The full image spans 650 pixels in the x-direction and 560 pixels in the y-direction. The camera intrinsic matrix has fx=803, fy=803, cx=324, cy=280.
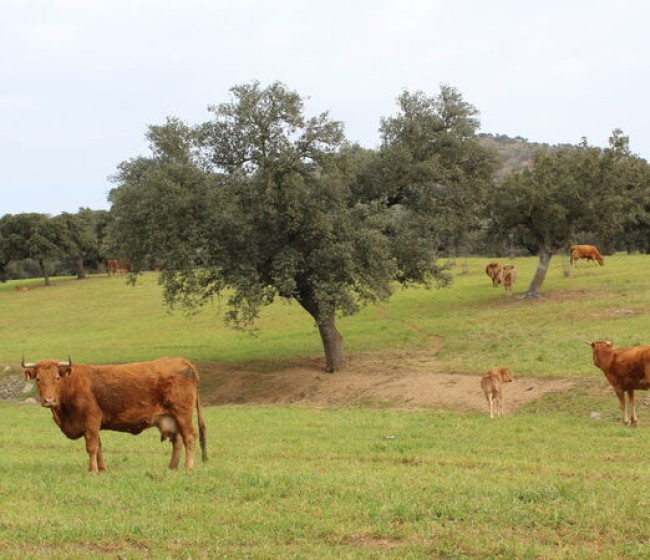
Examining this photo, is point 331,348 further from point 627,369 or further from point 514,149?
point 514,149

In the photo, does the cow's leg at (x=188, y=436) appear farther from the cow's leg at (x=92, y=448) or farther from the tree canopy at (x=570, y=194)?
the tree canopy at (x=570, y=194)

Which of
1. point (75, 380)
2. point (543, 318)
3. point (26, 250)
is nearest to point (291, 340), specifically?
point (543, 318)

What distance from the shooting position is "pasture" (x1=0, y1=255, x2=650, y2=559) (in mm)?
8258

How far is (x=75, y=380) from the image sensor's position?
43.3 feet

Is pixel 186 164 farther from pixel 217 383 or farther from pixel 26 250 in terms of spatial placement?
pixel 26 250


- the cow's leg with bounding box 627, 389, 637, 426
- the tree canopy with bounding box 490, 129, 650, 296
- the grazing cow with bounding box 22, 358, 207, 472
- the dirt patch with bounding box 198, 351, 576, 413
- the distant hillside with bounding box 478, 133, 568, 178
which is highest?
the distant hillside with bounding box 478, 133, 568, 178

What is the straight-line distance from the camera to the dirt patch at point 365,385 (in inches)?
968

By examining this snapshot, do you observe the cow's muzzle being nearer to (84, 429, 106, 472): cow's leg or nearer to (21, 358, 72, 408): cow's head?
(21, 358, 72, 408): cow's head

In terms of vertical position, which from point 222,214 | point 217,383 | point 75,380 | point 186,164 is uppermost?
point 186,164

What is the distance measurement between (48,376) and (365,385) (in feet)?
55.9

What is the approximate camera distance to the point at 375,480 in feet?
36.8

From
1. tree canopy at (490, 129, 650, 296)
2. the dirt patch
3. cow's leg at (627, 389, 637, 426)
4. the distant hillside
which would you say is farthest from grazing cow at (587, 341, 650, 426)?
the distant hillside

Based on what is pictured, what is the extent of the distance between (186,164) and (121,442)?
13566 millimetres

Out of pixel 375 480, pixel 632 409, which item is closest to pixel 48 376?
pixel 375 480
